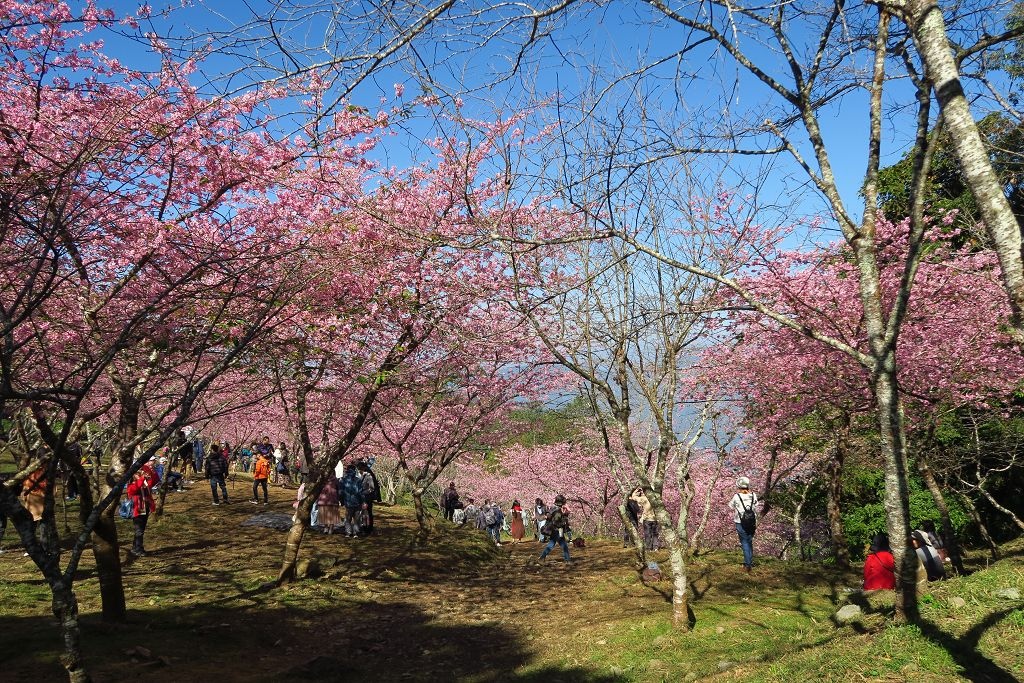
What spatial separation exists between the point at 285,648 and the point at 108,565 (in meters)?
2.52

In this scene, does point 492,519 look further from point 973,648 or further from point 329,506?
point 973,648

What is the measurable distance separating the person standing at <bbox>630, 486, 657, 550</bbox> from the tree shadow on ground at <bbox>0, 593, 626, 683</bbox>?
7315 mm

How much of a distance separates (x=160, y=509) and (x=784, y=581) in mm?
14344

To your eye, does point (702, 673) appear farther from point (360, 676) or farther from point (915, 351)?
point (915, 351)

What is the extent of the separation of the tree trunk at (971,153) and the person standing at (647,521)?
13.8 m

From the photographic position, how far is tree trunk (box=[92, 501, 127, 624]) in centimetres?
878

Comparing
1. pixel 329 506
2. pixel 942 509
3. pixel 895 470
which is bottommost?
pixel 942 509

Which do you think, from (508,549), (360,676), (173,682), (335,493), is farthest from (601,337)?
(508,549)

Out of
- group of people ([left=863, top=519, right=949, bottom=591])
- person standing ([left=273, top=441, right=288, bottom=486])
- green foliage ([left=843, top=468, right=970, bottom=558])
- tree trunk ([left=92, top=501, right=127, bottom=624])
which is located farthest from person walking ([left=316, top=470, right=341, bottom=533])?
person standing ([left=273, top=441, right=288, bottom=486])

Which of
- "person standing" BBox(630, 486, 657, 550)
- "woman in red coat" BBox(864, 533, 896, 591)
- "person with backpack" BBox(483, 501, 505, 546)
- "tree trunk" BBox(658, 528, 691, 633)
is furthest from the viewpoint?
"person with backpack" BBox(483, 501, 505, 546)

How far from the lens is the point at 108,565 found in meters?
8.83

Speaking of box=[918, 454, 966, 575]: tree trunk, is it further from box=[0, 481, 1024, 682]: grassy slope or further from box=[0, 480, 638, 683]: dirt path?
box=[0, 480, 638, 683]: dirt path

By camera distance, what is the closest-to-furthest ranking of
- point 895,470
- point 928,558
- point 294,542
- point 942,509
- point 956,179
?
point 895,470 < point 928,558 < point 942,509 < point 294,542 < point 956,179

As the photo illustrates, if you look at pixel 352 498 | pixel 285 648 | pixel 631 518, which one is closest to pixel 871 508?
pixel 631 518
